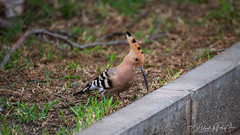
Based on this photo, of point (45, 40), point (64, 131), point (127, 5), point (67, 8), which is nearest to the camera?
point (64, 131)

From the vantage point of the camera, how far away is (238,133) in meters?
3.68

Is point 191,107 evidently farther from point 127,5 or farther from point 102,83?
point 127,5

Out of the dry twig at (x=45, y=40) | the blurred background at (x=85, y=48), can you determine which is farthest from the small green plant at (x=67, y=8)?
the dry twig at (x=45, y=40)

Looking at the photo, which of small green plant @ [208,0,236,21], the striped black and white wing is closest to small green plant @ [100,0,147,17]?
small green plant @ [208,0,236,21]

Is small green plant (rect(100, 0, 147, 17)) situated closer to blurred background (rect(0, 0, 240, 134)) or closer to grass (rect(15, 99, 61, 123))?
blurred background (rect(0, 0, 240, 134))

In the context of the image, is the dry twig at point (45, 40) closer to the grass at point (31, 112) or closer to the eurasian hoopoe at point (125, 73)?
the grass at point (31, 112)

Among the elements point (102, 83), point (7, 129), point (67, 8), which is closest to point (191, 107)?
point (102, 83)

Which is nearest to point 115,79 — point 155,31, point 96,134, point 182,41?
point 96,134

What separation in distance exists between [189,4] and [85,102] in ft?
14.4

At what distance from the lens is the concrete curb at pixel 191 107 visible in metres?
2.63

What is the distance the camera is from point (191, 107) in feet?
10.2

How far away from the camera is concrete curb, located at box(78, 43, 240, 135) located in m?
2.63

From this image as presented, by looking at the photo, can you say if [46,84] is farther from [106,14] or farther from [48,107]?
[106,14]

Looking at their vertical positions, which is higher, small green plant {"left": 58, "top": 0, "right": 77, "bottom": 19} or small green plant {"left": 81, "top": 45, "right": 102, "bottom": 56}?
small green plant {"left": 58, "top": 0, "right": 77, "bottom": 19}
